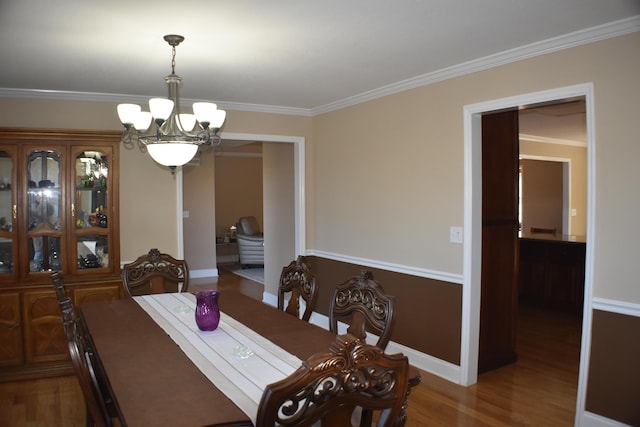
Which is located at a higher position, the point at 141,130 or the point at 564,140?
the point at 564,140

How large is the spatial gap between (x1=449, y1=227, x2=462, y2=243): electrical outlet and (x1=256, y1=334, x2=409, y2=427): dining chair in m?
2.38

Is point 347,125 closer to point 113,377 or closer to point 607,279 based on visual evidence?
point 607,279

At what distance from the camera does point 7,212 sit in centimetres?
380

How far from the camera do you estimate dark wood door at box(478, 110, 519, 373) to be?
377cm

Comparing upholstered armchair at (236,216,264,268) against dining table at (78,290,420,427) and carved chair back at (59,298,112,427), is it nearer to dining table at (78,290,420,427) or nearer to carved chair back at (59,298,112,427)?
dining table at (78,290,420,427)

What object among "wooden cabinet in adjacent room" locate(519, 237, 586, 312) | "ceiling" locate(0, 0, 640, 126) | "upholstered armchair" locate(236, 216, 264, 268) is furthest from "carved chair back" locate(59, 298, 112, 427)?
"upholstered armchair" locate(236, 216, 264, 268)

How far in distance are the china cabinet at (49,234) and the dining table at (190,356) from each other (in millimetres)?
1156

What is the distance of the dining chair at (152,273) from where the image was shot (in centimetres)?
336

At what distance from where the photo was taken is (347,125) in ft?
15.5

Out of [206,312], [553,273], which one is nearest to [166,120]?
[206,312]

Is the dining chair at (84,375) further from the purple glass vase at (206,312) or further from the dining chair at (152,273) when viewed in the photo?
the dining chair at (152,273)

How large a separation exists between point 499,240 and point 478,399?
4.26 ft

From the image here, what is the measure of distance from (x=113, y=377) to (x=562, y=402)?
9.85 ft

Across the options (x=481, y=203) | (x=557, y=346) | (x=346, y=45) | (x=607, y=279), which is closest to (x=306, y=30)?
(x=346, y=45)
